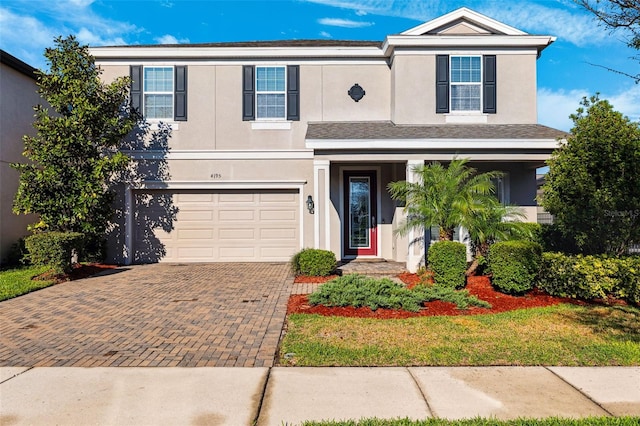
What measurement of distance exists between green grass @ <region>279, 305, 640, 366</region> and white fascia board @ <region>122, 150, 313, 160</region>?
699cm

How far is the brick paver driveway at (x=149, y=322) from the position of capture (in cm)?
482

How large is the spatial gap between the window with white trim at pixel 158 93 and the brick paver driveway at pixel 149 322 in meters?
5.20

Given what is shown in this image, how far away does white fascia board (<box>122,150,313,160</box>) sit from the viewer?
12453mm

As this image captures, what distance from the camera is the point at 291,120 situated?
1253 cm

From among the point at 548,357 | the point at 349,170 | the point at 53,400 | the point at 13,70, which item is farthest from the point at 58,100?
the point at 548,357

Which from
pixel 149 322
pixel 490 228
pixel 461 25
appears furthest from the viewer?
pixel 461 25

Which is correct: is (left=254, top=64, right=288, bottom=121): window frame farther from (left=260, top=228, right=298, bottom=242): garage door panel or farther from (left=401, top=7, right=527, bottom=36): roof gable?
(left=401, top=7, right=527, bottom=36): roof gable

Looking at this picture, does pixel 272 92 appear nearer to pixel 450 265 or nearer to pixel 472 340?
pixel 450 265

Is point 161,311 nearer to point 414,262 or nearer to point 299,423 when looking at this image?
point 299,423

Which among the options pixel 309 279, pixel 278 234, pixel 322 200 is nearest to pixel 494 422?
pixel 309 279

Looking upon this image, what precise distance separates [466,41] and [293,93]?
207 inches

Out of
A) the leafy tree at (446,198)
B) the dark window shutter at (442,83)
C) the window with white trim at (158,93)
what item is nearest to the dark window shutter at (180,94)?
the window with white trim at (158,93)

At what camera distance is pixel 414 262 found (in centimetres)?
1067

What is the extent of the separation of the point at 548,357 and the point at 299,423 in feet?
10.3
